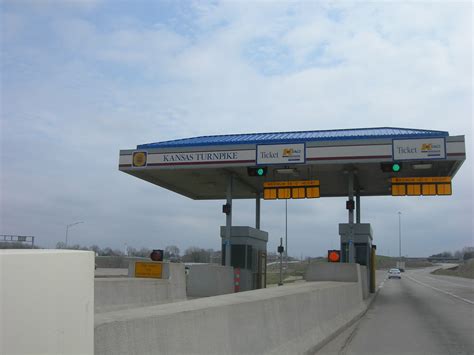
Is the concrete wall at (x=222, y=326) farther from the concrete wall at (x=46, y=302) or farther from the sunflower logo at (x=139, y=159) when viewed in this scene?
the sunflower logo at (x=139, y=159)

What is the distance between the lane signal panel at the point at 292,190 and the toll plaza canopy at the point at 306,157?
626 millimetres

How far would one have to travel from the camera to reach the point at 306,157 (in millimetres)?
20281

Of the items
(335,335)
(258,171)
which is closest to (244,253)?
(258,171)

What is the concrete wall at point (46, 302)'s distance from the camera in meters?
3.00

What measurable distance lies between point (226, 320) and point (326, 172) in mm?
18179

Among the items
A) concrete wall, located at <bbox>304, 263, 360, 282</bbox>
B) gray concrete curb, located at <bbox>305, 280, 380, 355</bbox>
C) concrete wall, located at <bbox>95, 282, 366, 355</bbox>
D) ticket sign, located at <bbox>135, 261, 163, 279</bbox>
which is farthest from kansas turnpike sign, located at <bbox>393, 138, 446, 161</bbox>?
ticket sign, located at <bbox>135, 261, 163, 279</bbox>

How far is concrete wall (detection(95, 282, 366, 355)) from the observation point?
4.31 m

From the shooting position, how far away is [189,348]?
519cm

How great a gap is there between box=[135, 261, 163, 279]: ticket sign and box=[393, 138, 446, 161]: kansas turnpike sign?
9.77m

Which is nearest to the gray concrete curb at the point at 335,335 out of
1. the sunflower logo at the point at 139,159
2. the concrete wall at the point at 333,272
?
the concrete wall at the point at 333,272

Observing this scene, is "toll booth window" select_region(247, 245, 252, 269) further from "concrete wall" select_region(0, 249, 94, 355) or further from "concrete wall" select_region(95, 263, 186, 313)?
"concrete wall" select_region(0, 249, 94, 355)

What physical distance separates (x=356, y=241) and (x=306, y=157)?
17.8ft

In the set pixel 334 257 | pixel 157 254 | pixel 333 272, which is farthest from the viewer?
pixel 334 257

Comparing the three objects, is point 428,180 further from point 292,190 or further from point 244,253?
point 244,253
